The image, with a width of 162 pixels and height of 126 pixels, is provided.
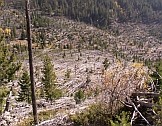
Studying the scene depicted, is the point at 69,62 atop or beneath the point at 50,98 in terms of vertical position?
beneath

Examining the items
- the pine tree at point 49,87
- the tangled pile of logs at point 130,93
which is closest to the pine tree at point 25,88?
the pine tree at point 49,87

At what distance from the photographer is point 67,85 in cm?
7662

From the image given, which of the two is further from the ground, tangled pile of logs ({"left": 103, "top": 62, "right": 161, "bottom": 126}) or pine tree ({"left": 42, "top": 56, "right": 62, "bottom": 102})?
tangled pile of logs ({"left": 103, "top": 62, "right": 161, "bottom": 126})

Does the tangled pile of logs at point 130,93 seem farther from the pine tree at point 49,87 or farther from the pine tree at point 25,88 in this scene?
the pine tree at point 49,87

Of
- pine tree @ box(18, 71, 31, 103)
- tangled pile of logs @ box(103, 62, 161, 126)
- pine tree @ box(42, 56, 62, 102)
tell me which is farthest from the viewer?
pine tree @ box(42, 56, 62, 102)

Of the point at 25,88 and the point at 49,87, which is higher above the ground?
the point at 25,88

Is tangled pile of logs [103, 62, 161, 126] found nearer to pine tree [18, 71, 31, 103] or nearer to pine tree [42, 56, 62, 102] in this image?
pine tree [18, 71, 31, 103]

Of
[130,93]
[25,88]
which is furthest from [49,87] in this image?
[130,93]

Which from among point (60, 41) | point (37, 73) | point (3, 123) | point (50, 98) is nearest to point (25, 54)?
point (37, 73)

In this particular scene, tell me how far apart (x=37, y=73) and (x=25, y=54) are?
2954cm

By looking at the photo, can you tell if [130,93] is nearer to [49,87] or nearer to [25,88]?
[25,88]

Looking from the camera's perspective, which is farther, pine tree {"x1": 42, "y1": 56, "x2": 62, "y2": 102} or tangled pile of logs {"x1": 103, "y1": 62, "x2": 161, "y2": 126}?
pine tree {"x1": 42, "y1": 56, "x2": 62, "y2": 102}


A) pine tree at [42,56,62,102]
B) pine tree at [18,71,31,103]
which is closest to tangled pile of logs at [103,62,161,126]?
pine tree at [18,71,31,103]

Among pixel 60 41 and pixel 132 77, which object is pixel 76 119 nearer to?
pixel 132 77
